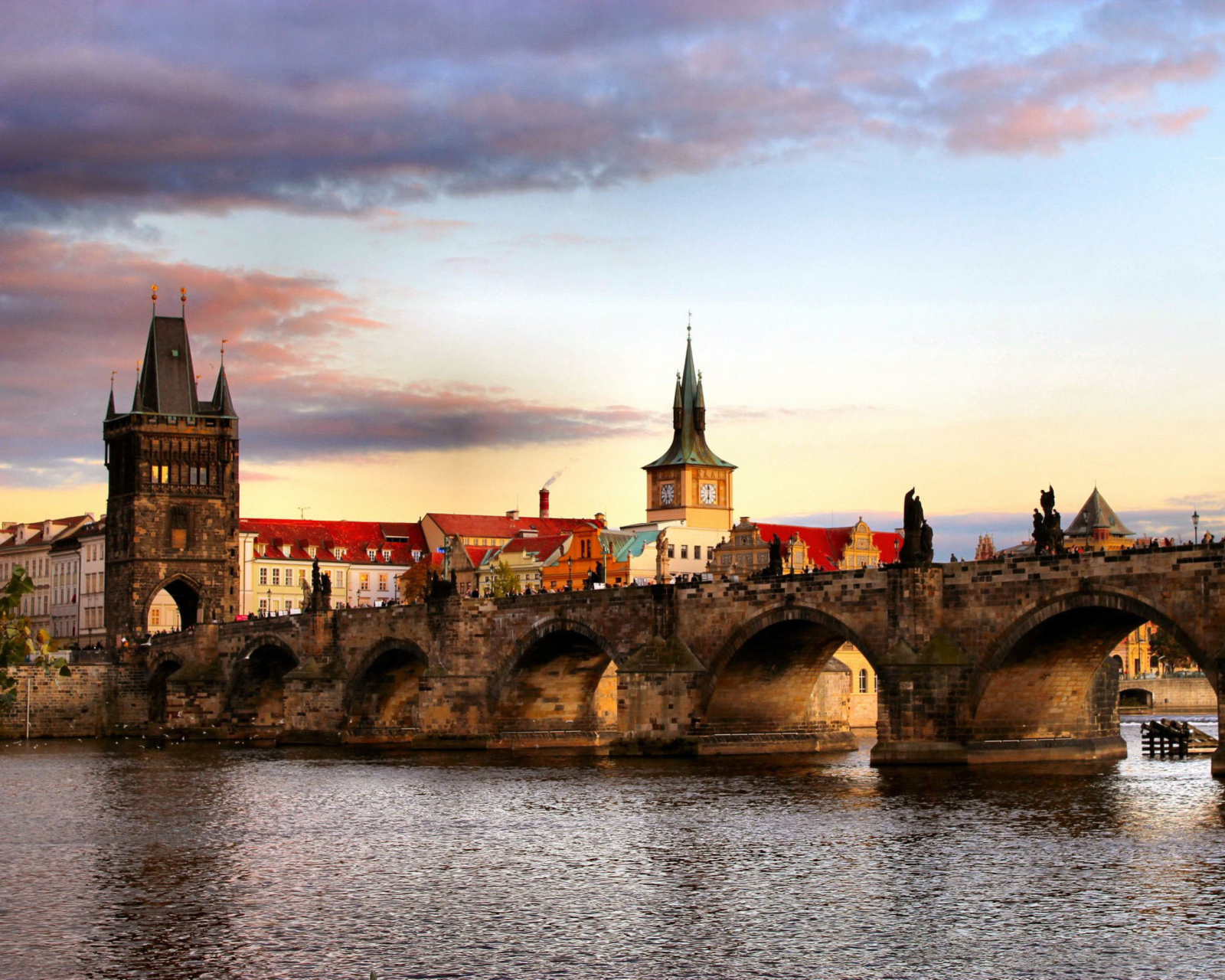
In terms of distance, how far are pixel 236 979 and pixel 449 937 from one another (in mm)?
3672

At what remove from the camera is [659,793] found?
42875 millimetres

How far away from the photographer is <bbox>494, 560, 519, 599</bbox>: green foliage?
11069 centimetres

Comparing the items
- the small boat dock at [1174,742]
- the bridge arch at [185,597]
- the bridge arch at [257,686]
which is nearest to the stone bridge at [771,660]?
the bridge arch at [257,686]

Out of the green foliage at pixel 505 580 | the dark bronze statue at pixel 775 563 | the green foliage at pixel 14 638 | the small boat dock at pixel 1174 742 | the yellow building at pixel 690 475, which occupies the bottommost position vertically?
the small boat dock at pixel 1174 742

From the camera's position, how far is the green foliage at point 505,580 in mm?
110688

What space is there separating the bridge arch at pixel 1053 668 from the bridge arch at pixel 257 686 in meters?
46.8

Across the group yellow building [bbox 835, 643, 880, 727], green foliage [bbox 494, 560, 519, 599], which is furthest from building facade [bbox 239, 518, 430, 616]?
yellow building [bbox 835, 643, 880, 727]

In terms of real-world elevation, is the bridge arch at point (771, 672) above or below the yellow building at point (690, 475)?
below

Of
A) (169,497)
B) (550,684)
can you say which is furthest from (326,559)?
(550,684)

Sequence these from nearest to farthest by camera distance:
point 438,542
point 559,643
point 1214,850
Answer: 1. point 1214,850
2. point 559,643
3. point 438,542

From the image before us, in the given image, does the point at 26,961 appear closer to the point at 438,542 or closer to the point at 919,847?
the point at 919,847

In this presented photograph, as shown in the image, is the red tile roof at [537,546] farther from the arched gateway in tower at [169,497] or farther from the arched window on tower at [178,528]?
the arched window on tower at [178,528]

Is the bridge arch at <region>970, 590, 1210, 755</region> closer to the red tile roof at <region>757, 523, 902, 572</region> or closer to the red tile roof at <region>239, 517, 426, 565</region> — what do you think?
the red tile roof at <region>757, 523, 902, 572</region>

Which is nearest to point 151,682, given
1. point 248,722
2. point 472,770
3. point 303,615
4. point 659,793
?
point 248,722
